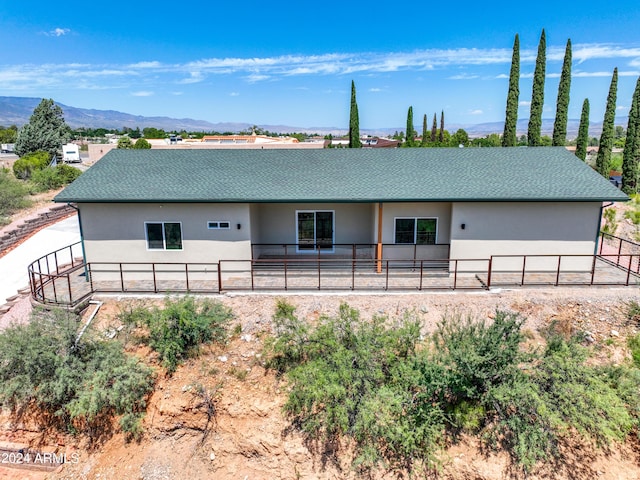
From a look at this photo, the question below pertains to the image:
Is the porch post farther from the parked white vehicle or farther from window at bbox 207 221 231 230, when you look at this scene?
the parked white vehicle

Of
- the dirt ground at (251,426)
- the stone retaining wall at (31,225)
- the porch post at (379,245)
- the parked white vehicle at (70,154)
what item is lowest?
the dirt ground at (251,426)

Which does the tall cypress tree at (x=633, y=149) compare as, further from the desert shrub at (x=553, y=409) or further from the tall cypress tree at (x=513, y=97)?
the desert shrub at (x=553, y=409)

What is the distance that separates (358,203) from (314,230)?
216cm

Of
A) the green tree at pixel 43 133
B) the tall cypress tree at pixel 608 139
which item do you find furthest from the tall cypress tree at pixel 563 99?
the green tree at pixel 43 133

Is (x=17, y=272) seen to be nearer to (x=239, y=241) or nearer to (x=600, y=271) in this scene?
(x=239, y=241)

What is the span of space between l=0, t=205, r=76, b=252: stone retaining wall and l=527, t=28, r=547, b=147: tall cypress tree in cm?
3042

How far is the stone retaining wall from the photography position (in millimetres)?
19230

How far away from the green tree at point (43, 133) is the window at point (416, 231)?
48107 millimetres

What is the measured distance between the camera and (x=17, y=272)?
1596 cm

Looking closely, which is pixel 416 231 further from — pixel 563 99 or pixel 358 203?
pixel 563 99

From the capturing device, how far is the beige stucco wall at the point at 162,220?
42.2ft

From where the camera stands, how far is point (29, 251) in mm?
18297

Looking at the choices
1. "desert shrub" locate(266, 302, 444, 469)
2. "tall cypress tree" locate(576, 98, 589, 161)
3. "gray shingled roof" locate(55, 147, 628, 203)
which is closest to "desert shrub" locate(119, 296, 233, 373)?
"desert shrub" locate(266, 302, 444, 469)

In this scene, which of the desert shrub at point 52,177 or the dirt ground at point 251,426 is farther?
the desert shrub at point 52,177
